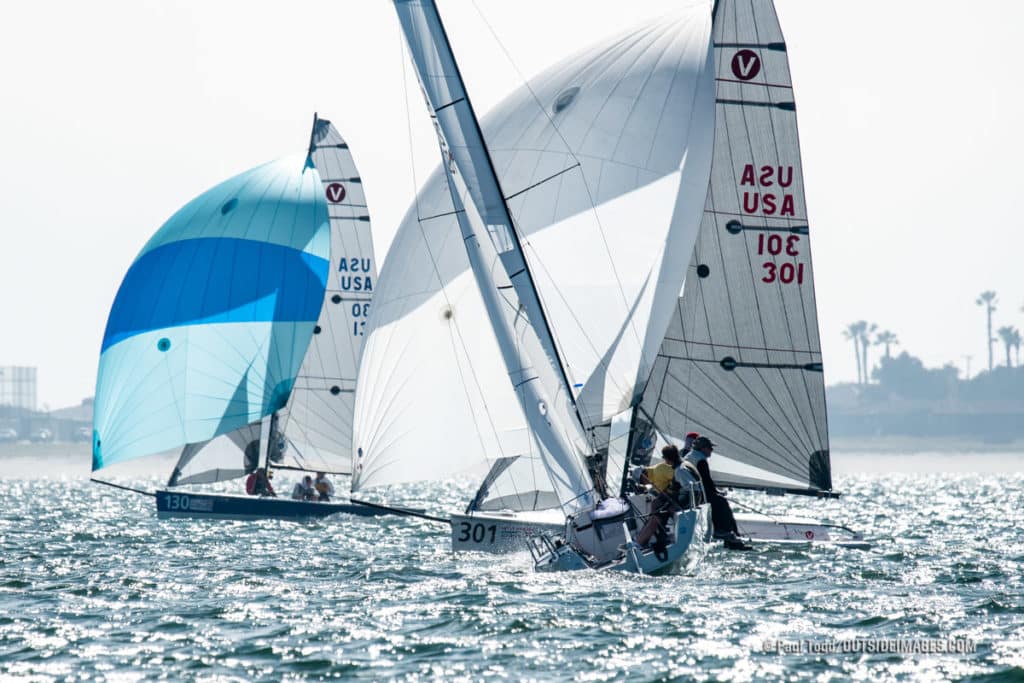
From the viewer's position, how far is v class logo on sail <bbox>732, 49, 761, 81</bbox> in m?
21.4

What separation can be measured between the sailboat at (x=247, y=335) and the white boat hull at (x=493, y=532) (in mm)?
9190

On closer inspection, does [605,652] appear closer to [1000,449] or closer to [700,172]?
[700,172]

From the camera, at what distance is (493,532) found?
62.6ft

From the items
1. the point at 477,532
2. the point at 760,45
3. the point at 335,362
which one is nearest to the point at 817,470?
the point at 477,532

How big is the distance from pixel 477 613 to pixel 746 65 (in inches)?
420

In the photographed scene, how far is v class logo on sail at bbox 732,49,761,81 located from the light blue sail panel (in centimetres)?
1181

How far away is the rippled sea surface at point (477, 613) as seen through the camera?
1133 centimetres

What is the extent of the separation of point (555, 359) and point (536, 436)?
95 cm

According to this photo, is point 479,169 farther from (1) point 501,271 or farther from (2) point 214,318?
(2) point 214,318

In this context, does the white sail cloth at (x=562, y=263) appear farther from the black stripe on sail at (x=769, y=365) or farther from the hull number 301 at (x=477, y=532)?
the black stripe on sail at (x=769, y=365)

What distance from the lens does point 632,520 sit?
16.7 m

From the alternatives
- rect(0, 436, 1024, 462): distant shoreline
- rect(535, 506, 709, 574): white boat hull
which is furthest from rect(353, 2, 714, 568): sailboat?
rect(0, 436, 1024, 462): distant shoreline

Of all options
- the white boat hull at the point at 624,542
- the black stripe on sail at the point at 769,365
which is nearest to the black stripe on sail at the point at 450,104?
the white boat hull at the point at 624,542

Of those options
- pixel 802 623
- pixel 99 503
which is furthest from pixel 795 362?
pixel 99 503
